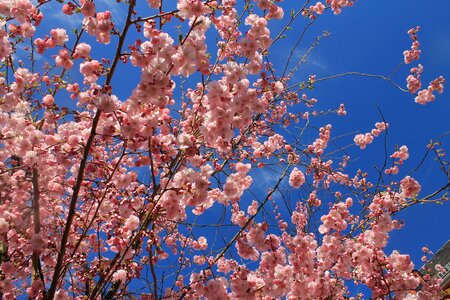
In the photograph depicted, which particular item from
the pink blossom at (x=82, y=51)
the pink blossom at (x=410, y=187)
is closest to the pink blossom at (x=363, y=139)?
the pink blossom at (x=410, y=187)

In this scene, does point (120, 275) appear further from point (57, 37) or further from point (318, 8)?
point (318, 8)

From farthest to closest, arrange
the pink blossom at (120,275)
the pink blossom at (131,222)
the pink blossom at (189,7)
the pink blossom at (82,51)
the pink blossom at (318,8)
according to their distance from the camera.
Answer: the pink blossom at (318,8)
the pink blossom at (120,275)
the pink blossom at (131,222)
the pink blossom at (82,51)
the pink blossom at (189,7)

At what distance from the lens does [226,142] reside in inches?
151

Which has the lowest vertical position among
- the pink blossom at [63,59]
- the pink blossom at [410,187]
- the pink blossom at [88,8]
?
the pink blossom at [410,187]

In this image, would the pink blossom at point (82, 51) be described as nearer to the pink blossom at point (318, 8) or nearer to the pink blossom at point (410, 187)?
the pink blossom at point (410, 187)

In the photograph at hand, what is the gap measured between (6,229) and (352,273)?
4.38 m

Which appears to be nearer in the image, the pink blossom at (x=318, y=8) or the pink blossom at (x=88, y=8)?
the pink blossom at (x=88, y=8)

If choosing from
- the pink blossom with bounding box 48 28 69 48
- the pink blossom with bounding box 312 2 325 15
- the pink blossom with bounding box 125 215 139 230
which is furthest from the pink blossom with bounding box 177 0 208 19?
the pink blossom with bounding box 312 2 325 15

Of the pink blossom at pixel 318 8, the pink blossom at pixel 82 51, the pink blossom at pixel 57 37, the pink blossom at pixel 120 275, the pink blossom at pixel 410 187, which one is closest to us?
the pink blossom at pixel 82 51

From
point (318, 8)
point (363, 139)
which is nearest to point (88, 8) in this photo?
point (318, 8)

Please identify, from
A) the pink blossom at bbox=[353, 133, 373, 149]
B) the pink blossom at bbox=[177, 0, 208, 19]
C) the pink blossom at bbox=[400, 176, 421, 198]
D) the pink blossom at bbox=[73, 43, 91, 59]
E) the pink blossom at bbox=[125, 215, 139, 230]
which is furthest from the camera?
the pink blossom at bbox=[353, 133, 373, 149]

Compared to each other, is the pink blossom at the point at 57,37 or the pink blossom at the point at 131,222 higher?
the pink blossom at the point at 57,37

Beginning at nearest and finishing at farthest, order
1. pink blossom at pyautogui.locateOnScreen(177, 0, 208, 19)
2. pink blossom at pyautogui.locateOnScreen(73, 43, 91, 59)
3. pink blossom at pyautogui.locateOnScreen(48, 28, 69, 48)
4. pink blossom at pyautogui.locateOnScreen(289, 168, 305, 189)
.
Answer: pink blossom at pyautogui.locateOnScreen(177, 0, 208, 19), pink blossom at pyautogui.locateOnScreen(73, 43, 91, 59), pink blossom at pyautogui.locateOnScreen(48, 28, 69, 48), pink blossom at pyautogui.locateOnScreen(289, 168, 305, 189)

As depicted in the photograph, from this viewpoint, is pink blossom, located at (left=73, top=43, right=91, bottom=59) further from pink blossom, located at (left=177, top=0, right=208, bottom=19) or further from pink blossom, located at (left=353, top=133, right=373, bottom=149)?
pink blossom, located at (left=353, top=133, right=373, bottom=149)
